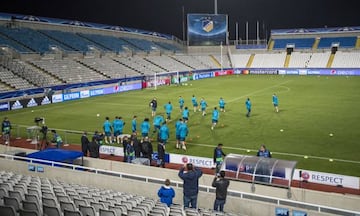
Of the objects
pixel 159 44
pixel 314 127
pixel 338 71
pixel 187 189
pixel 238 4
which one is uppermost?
pixel 238 4

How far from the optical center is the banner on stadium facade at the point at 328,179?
14.2m

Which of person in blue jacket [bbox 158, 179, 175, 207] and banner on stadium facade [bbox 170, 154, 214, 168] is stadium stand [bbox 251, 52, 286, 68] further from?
person in blue jacket [bbox 158, 179, 175, 207]

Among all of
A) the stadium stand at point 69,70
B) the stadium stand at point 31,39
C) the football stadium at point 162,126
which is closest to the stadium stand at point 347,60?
the football stadium at point 162,126

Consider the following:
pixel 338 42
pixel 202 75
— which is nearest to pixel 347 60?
pixel 338 42

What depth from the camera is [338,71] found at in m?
70.4

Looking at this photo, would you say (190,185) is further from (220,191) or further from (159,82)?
(159,82)

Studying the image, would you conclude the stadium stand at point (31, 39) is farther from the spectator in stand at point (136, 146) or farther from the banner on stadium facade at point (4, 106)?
the spectator in stand at point (136, 146)

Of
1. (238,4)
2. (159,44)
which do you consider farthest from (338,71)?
(238,4)

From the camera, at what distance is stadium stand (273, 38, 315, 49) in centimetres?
8481

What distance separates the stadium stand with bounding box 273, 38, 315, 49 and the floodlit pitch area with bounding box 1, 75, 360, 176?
40187mm

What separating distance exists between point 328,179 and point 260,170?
3.60 meters

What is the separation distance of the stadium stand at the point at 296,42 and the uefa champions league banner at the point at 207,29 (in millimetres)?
15150

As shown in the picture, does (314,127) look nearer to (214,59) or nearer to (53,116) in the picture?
(53,116)

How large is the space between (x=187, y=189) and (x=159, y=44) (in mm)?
76070
